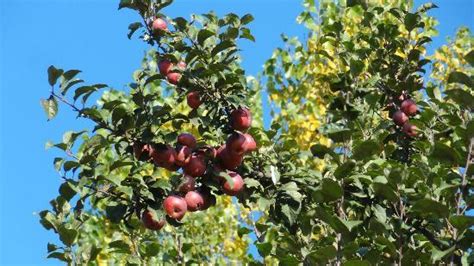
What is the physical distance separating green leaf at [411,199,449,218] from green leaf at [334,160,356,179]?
28 cm

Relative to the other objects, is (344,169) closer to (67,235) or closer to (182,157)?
(182,157)

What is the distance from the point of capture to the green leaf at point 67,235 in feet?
9.70

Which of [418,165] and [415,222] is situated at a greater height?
[418,165]

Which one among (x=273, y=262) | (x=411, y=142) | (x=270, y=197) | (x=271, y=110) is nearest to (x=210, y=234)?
(x=271, y=110)

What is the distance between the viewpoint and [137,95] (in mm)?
3031

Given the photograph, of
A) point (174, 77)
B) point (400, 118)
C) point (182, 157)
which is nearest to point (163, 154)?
point (182, 157)

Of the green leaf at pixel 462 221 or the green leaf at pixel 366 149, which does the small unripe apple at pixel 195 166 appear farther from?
the green leaf at pixel 462 221

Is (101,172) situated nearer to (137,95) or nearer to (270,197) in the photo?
(137,95)

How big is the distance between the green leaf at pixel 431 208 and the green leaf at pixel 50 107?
4.65 feet

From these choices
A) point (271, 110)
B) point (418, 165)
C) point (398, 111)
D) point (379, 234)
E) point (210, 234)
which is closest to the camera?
point (379, 234)

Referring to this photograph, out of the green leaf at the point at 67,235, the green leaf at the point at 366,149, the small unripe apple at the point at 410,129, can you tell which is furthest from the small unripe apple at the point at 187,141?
the small unripe apple at the point at 410,129

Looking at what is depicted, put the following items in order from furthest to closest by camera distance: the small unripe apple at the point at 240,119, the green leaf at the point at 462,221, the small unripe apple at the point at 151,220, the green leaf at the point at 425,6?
the green leaf at the point at 425,6, the small unripe apple at the point at 240,119, the small unripe apple at the point at 151,220, the green leaf at the point at 462,221

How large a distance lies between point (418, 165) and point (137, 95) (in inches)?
48.0

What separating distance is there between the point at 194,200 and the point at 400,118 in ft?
4.14
